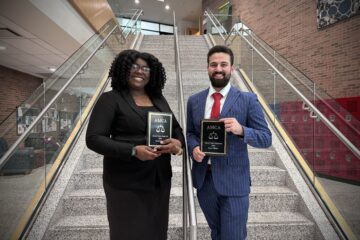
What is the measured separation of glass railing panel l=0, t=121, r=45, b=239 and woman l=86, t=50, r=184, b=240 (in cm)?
113

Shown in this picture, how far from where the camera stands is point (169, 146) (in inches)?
66.8

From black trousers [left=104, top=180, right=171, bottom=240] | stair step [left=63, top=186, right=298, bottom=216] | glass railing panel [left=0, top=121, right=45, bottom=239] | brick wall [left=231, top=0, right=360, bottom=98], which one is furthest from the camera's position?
brick wall [left=231, top=0, right=360, bottom=98]

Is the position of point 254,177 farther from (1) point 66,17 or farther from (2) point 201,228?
(1) point 66,17

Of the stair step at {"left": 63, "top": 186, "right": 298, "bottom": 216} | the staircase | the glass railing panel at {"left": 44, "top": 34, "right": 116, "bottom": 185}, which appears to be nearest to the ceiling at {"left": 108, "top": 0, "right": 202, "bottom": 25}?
the glass railing panel at {"left": 44, "top": 34, "right": 116, "bottom": 185}

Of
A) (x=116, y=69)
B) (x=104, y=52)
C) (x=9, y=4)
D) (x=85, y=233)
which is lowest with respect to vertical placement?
(x=85, y=233)

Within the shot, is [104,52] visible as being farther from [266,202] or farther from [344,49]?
[344,49]

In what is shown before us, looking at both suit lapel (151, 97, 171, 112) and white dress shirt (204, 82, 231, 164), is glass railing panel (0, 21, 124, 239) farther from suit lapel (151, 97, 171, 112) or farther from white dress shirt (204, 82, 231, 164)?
white dress shirt (204, 82, 231, 164)

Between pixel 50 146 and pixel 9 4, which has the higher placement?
pixel 9 4

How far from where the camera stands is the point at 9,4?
17.1 feet

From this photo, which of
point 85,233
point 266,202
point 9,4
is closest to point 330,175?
point 266,202

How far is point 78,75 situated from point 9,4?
2094mm

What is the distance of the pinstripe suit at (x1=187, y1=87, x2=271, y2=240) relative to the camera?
191 cm

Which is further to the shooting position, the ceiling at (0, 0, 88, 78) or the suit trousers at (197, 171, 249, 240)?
the ceiling at (0, 0, 88, 78)

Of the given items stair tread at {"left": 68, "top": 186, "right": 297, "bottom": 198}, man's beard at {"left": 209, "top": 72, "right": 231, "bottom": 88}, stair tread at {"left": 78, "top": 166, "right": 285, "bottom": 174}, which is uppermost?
man's beard at {"left": 209, "top": 72, "right": 231, "bottom": 88}
